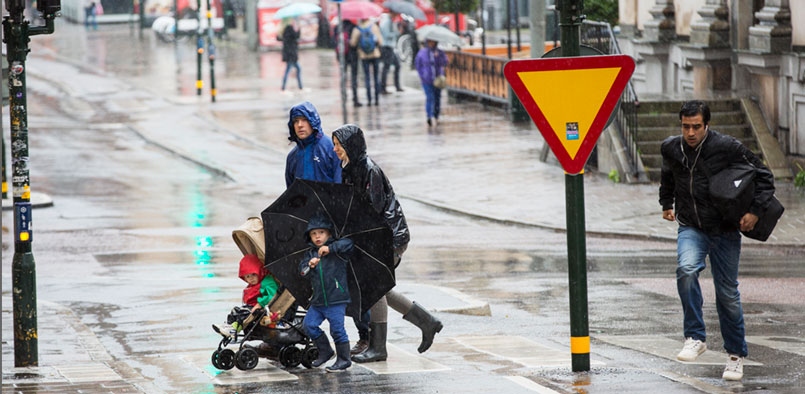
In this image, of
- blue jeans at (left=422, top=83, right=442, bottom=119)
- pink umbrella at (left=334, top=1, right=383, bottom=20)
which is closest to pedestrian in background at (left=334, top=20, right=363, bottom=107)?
pink umbrella at (left=334, top=1, right=383, bottom=20)

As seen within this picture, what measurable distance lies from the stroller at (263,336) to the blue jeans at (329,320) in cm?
10

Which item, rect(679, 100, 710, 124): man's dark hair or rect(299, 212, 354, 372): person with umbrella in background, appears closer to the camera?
rect(679, 100, 710, 124): man's dark hair

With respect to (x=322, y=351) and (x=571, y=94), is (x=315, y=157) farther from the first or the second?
(x=571, y=94)

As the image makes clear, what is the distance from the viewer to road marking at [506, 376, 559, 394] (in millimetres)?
7391

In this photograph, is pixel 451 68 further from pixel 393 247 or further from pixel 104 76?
pixel 393 247

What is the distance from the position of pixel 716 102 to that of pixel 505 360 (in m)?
13.3

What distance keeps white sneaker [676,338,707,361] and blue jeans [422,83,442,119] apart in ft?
62.7

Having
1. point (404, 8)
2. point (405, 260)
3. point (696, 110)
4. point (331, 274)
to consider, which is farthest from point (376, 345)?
point (404, 8)

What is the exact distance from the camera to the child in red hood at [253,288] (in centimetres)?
848

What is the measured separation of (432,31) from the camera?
29.1 meters

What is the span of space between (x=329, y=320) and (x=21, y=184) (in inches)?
94.7

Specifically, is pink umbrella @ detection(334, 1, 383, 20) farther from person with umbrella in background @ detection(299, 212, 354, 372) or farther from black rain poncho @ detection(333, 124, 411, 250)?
person with umbrella in background @ detection(299, 212, 354, 372)

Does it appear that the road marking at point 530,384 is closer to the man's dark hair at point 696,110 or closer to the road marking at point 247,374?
the road marking at point 247,374

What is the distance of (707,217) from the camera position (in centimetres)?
805
